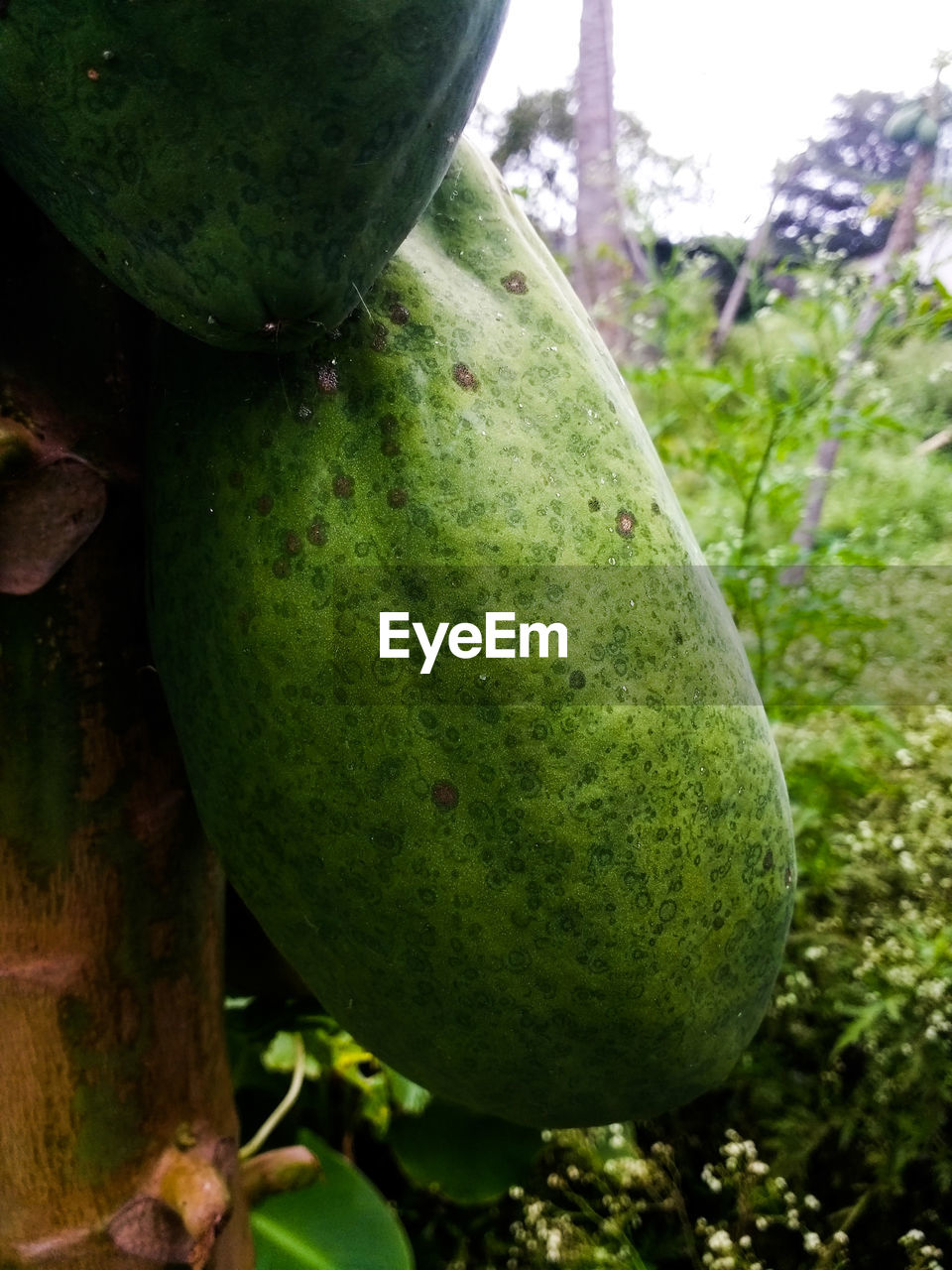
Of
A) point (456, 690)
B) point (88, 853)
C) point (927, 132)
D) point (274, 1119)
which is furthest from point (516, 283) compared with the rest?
point (927, 132)

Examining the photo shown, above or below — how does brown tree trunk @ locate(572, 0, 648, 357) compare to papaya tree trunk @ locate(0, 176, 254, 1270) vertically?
above

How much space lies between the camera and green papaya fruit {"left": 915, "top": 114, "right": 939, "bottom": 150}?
7.06 ft

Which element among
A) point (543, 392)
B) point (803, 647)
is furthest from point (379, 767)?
point (803, 647)

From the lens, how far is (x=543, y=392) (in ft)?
1.94

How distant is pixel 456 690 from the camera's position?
1.82 ft

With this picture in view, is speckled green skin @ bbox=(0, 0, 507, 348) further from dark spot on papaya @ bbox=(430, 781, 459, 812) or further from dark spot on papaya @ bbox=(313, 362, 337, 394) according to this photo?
dark spot on papaya @ bbox=(430, 781, 459, 812)

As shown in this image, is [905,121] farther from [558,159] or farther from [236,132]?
[236,132]

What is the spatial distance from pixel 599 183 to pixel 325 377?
1811 millimetres

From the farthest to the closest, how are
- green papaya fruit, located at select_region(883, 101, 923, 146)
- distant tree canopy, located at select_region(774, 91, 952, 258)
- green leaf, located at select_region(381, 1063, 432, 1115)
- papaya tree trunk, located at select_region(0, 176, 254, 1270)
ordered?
green papaya fruit, located at select_region(883, 101, 923, 146), distant tree canopy, located at select_region(774, 91, 952, 258), green leaf, located at select_region(381, 1063, 432, 1115), papaya tree trunk, located at select_region(0, 176, 254, 1270)

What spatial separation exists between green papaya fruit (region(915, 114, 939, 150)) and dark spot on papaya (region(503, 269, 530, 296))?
1894 mm

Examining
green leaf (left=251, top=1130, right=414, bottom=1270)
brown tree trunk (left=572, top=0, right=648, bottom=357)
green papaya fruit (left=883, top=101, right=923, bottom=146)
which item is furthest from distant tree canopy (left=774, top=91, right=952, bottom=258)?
green leaf (left=251, top=1130, right=414, bottom=1270)

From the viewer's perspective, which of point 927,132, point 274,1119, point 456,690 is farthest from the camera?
point 927,132

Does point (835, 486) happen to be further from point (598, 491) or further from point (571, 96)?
point (598, 491)

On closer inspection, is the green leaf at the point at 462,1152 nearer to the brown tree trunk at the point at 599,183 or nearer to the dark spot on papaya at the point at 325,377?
the dark spot on papaya at the point at 325,377
